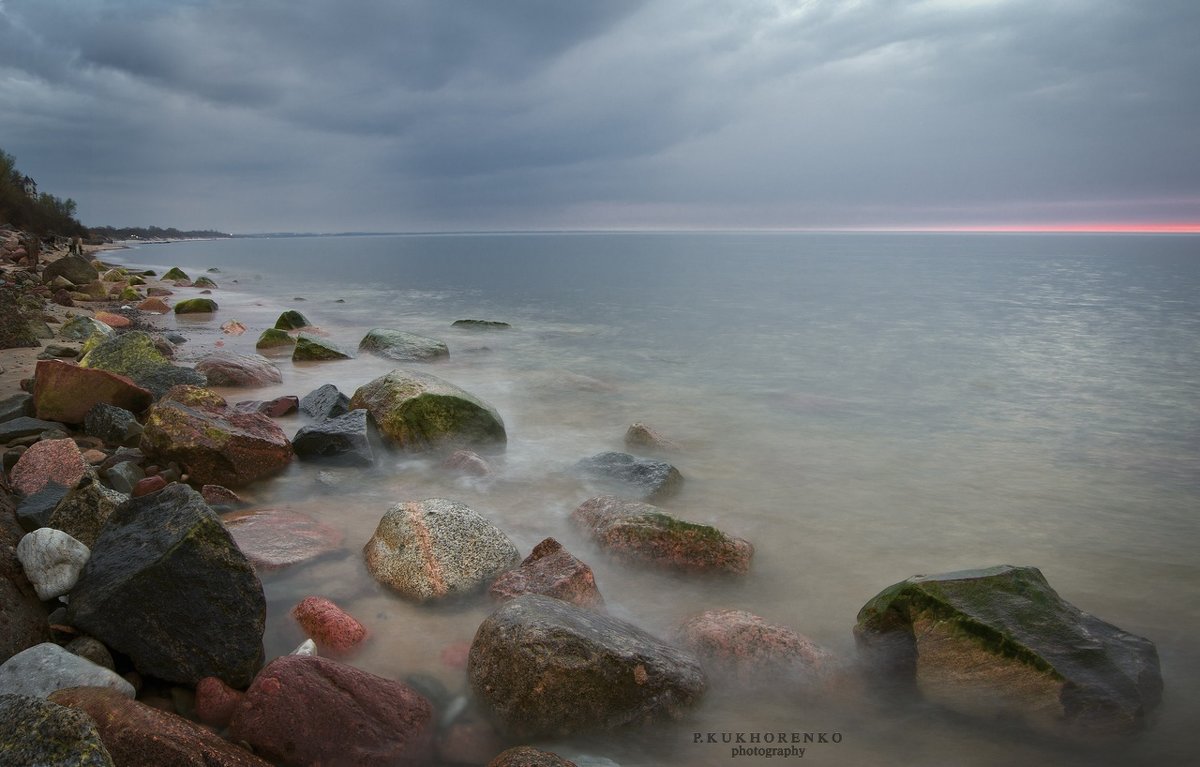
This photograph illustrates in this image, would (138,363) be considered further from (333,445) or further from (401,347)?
(401,347)

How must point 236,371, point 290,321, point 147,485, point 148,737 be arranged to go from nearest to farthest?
point 148,737 → point 147,485 → point 236,371 → point 290,321

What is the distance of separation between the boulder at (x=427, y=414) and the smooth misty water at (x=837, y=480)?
0.41 metres

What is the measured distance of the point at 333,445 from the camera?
308 inches

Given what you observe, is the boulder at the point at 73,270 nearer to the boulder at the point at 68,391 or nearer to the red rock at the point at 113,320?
the red rock at the point at 113,320

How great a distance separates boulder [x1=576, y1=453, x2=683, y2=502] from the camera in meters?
7.59

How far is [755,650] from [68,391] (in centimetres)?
755

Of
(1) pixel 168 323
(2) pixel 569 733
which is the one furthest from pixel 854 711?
(1) pixel 168 323

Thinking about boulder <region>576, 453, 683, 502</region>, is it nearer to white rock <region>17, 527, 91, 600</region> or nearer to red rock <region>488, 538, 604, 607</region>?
red rock <region>488, 538, 604, 607</region>

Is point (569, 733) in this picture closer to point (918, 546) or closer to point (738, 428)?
point (918, 546)

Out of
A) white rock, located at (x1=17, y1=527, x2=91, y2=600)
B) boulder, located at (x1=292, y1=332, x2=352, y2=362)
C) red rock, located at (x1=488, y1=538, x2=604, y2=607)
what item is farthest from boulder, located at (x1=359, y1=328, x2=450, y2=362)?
white rock, located at (x1=17, y1=527, x2=91, y2=600)

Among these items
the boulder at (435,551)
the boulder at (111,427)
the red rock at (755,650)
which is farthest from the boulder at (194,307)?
the red rock at (755,650)

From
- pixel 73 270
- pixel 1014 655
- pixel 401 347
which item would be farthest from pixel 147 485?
pixel 73 270

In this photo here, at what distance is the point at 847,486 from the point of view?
8320mm

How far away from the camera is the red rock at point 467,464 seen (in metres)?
7.94
